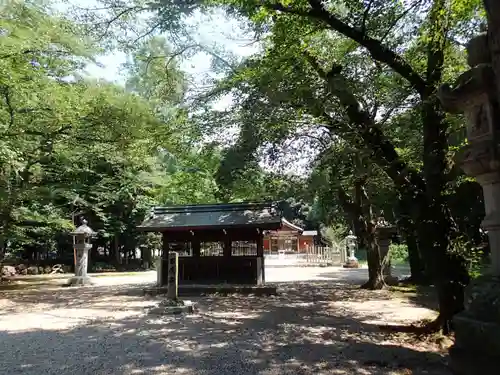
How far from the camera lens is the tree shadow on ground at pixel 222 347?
5598 mm

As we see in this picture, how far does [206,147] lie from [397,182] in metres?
6.85

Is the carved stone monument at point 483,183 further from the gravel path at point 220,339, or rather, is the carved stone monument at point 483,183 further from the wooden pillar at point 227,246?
the wooden pillar at point 227,246

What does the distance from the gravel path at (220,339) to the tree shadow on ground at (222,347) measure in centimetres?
1

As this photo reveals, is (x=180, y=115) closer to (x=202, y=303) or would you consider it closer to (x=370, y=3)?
(x=202, y=303)

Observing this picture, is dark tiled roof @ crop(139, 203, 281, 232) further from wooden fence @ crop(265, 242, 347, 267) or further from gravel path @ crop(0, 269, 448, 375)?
wooden fence @ crop(265, 242, 347, 267)

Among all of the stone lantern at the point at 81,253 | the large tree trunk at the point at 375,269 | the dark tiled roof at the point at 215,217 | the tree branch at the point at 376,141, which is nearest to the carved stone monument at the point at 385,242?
the large tree trunk at the point at 375,269

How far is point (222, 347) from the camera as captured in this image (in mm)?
6820

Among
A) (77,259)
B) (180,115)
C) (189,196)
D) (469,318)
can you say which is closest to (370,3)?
(469,318)

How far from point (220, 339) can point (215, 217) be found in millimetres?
8731

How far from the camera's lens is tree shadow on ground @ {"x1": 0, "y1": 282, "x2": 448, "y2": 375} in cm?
560

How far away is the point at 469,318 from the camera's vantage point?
13.0 feet

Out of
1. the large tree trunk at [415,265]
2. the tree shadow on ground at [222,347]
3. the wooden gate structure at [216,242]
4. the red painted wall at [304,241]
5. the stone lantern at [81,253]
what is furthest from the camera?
the red painted wall at [304,241]

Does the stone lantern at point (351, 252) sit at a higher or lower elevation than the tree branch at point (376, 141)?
lower

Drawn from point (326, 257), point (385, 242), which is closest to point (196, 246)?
point (385, 242)
